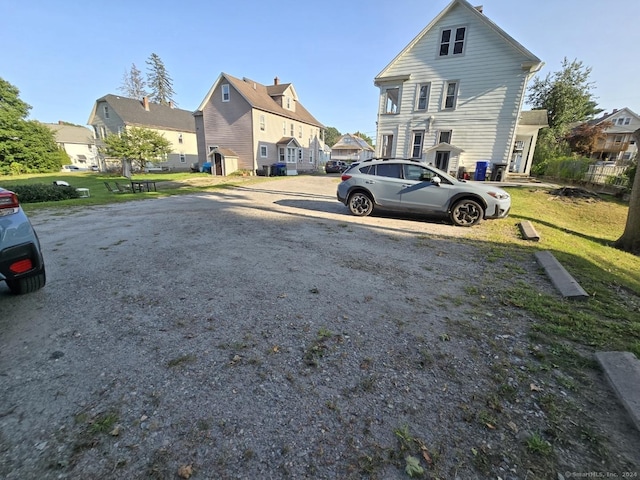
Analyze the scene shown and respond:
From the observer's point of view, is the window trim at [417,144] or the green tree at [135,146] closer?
the window trim at [417,144]

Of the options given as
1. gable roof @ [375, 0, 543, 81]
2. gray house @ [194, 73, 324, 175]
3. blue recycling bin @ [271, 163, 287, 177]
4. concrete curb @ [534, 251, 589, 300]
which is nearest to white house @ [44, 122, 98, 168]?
gray house @ [194, 73, 324, 175]

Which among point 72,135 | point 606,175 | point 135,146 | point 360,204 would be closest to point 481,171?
point 606,175

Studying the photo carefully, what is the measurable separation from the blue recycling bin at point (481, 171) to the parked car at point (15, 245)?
20.7 meters

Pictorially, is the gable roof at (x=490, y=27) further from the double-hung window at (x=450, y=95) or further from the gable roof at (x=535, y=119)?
the gable roof at (x=535, y=119)

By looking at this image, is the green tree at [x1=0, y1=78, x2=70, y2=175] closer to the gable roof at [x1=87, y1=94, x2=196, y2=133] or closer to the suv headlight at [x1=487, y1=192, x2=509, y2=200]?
the gable roof at [x1=87, y1=94, x2=196, y2=133]

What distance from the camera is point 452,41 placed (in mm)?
17719

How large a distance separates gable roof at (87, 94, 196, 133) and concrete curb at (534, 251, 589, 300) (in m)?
39.3

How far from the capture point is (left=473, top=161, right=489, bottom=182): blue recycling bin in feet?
59.5

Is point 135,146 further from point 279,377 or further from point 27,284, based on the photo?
point 279,377

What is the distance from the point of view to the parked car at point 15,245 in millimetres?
2932

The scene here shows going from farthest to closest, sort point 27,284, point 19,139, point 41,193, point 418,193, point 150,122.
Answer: point 150,122
point 19,139
point 41,193
point 418,193
point 27,284

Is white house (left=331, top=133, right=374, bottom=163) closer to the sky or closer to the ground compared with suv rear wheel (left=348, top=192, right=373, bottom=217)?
closer to the sky

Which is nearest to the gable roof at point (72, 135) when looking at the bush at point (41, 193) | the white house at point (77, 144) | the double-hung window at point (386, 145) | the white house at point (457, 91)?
the white house at point (77, 144)

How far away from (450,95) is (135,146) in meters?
24.8
